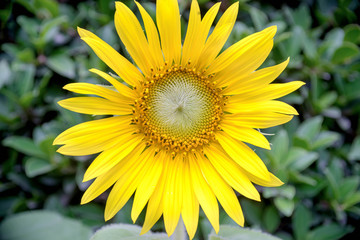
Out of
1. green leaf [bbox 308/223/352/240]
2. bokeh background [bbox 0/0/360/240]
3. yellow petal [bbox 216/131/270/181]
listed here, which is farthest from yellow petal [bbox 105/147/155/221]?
green leaf [bbox 308/223/352/240]

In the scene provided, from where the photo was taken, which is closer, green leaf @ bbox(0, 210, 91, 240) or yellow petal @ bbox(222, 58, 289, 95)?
yellow petal @ bbox(222, 58, 289, 95)

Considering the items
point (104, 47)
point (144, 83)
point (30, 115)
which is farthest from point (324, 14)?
point (30, 115)

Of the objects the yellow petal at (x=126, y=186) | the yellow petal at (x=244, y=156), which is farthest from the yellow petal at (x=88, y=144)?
the yellow petal at (x=244, y=156)

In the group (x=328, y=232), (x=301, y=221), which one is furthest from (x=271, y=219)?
(x=328, y=232)

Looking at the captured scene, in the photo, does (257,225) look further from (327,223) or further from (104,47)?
(104,47)

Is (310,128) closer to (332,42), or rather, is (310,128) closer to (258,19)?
(332,42)

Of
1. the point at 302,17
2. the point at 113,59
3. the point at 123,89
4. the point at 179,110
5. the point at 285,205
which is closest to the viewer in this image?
the point at 113,59

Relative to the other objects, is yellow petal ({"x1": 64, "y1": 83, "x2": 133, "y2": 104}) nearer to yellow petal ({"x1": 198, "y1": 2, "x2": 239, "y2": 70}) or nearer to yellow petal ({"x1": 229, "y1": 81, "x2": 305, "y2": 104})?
yellow petal ({"x1": 198, "y1": 2, "x2": 239, "y2": 70})
